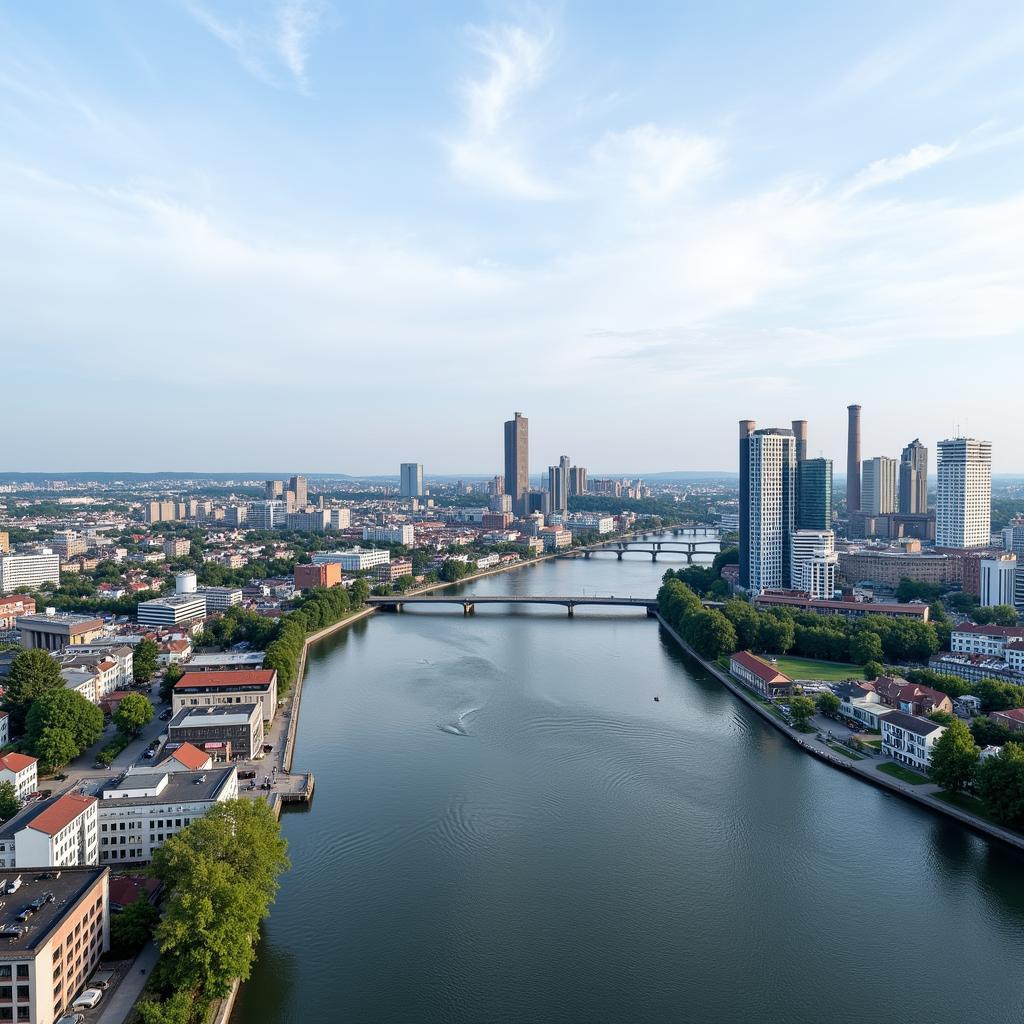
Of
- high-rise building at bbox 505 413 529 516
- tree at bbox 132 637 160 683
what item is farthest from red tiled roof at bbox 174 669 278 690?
high-rise building at bbox 505 413 529 516

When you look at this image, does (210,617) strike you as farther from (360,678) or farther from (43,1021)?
(43,1021)

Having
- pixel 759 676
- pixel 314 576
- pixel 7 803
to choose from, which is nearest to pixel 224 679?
pixel 7 803

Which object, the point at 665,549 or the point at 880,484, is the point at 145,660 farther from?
the point at 880,484

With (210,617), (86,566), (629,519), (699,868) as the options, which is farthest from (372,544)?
(699,868)

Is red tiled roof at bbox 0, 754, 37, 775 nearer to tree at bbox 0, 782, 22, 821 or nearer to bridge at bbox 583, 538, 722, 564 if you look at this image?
tree at bbox 0, 782, 22, 821

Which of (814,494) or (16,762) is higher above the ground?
(814,494)

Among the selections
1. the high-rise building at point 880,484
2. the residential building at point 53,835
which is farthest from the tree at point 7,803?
the high-rise building at point 880,484
